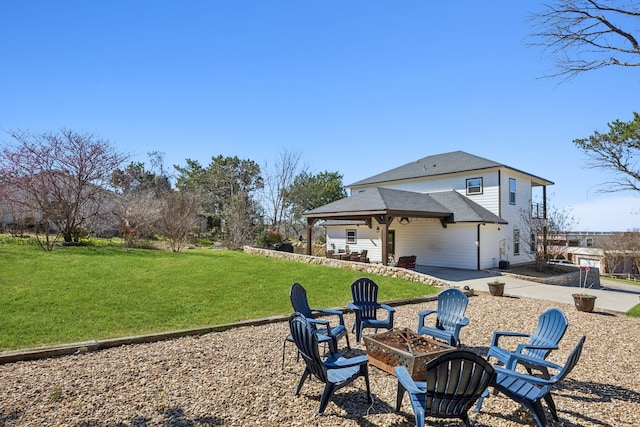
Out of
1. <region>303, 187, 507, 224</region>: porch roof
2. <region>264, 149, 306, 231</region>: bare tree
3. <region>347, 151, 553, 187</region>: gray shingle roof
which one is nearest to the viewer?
<region>303, 187, 507, 224</region>: porch roof

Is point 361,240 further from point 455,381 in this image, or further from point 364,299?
point 455,381

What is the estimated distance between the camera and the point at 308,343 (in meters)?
3.34

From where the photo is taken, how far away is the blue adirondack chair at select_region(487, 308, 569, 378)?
380cm

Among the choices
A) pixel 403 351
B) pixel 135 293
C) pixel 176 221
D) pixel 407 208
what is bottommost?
pixel 135 293

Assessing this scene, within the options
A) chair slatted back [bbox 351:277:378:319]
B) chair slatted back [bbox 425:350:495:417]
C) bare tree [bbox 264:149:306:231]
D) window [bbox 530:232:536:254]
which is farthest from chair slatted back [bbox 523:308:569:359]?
bare tree [bbox 264:149:306:231]

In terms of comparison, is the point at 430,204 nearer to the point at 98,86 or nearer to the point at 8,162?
the point at 98,86

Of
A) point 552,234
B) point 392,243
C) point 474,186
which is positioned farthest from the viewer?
point 392,243

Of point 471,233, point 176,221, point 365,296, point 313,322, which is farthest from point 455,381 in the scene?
point 176,221

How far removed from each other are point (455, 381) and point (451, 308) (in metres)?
2.97

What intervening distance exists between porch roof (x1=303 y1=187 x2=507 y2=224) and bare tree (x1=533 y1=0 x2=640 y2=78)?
837 centimetres

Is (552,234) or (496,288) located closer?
(496,288)

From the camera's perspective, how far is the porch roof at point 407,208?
1508cm

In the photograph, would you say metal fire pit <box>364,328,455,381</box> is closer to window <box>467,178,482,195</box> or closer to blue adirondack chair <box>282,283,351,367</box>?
blue adirondack chair <box>282,283,351,367</box>

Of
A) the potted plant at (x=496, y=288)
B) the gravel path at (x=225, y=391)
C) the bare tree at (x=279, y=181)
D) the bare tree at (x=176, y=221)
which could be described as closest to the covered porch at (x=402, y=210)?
the potted plant at (x=496, y=288)
